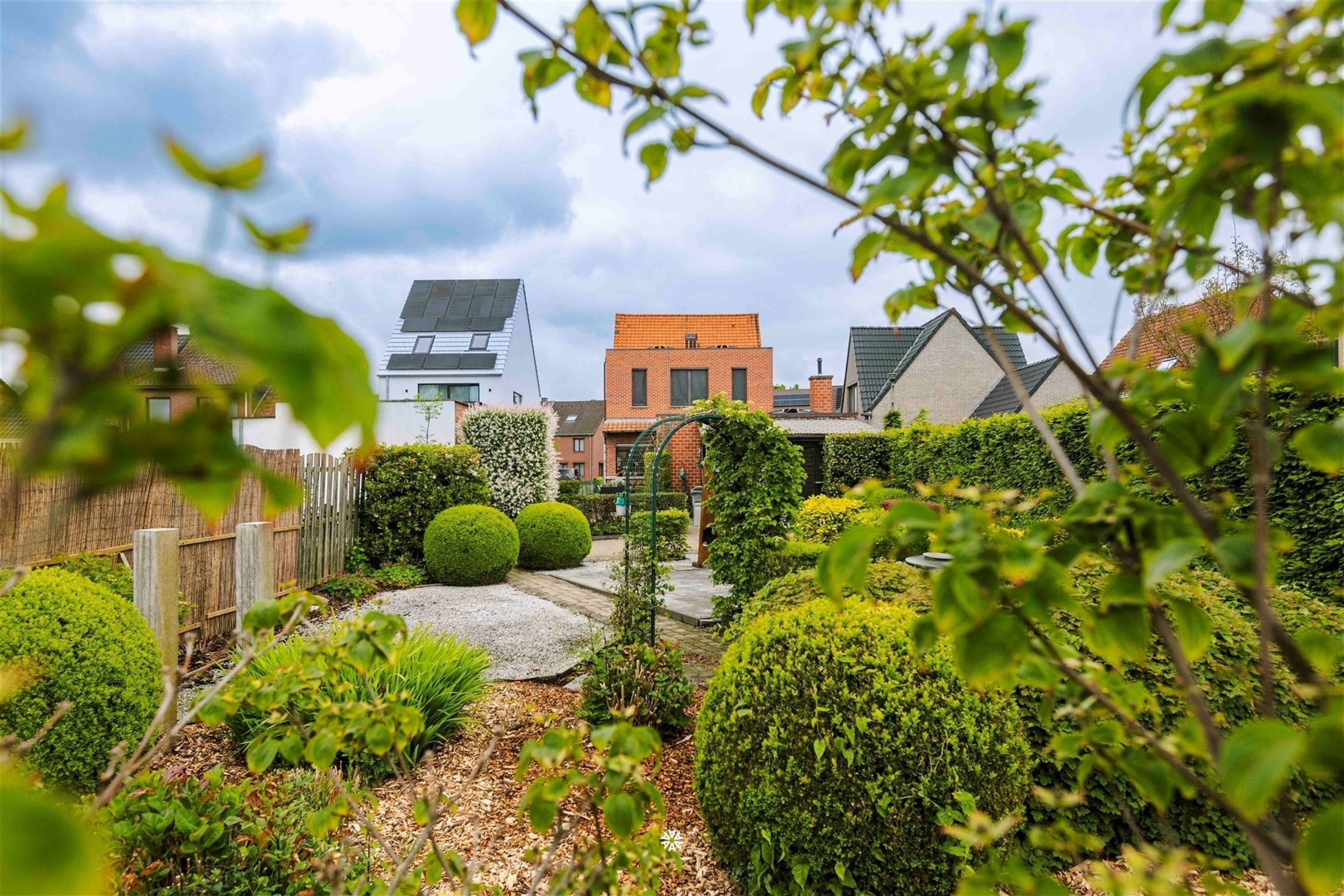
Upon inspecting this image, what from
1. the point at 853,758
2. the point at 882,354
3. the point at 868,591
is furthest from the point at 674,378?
the point at 853,758

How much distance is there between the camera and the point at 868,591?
11.6 feet

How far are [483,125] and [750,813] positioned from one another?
2553mm

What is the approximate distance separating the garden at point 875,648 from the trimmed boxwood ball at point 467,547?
172 inches

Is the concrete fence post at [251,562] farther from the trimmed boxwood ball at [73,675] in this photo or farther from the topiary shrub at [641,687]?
the topiary shrub at [641,687]

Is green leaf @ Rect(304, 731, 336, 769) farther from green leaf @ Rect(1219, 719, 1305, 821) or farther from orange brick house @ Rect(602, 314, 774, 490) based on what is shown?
orange brick house @ Rect(602, 314, 774, 490)

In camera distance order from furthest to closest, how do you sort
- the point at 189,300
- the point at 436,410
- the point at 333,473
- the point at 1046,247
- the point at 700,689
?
1. the point at 436,410
2. the point at 333,473
3. the point at 700,689
4. the point at 1046,247
5. the point at 189,300

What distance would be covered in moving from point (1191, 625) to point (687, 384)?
77.2 ft

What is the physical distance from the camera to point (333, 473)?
28.3 feet

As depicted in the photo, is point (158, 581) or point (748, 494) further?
point (748, 494)

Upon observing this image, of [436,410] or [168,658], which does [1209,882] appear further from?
[436,410]

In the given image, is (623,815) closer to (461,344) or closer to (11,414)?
(11,414)

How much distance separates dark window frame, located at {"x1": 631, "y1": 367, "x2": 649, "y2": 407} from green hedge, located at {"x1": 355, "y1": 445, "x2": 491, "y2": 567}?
14.2 m

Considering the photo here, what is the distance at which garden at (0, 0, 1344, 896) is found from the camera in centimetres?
49

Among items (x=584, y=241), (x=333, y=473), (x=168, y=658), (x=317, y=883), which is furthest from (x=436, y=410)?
(x=317, y=883)
